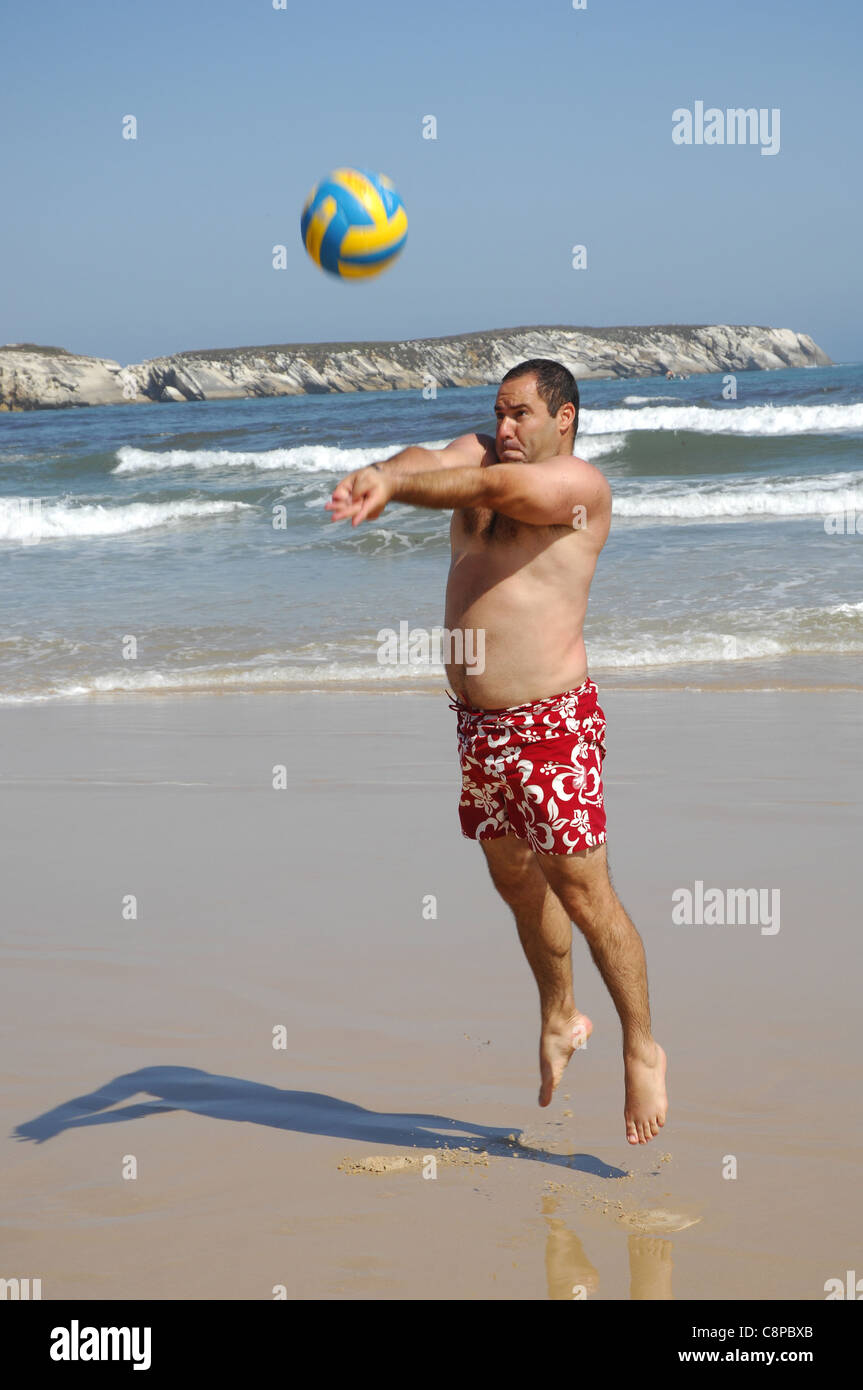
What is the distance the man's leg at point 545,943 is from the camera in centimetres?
335

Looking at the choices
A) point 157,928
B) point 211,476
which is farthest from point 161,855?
point 211,476

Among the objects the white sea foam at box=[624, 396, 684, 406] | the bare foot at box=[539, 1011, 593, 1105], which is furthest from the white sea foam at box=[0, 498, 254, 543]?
the white sea foam at box=[624, 396, 684, 406]

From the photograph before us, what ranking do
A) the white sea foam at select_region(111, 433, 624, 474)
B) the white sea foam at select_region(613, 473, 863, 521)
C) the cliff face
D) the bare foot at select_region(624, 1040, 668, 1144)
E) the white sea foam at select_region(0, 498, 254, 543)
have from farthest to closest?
1. the cliff face
2. the white sea foam at select_region(111, 433, 624, 474)
3. the white sea foam at select_region(0, 498, 254, 543)
4. the white sea foam at select_region(613, 473, 863, 521)
5. the bare foot at select_region(624, 1040, 668, 1144)

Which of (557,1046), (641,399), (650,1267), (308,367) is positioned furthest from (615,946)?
(308,367)

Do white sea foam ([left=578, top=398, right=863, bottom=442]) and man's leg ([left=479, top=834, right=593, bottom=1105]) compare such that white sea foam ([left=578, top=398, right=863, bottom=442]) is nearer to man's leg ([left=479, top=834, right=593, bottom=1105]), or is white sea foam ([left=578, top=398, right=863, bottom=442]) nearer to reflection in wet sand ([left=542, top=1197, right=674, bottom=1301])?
man's leg ([left=479, top=834, right=593, bottom=1105])

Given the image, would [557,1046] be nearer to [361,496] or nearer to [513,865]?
[513,865]

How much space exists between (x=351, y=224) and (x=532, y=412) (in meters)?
1.25

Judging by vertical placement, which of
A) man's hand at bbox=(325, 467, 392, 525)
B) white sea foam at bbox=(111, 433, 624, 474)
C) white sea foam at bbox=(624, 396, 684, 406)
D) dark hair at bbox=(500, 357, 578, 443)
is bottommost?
man's hand at bbox=(325, 467, 392, 525)

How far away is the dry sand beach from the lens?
2.75 m

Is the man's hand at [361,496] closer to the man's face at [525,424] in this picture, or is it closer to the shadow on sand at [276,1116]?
the man's face at [525,424]

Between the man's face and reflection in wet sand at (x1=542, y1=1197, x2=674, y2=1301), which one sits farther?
the man's face

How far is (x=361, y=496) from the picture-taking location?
262 centimetres

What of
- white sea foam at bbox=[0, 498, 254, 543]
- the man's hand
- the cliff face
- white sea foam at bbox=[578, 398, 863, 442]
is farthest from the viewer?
the cliff face

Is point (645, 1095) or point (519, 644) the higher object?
point (519, 644)
